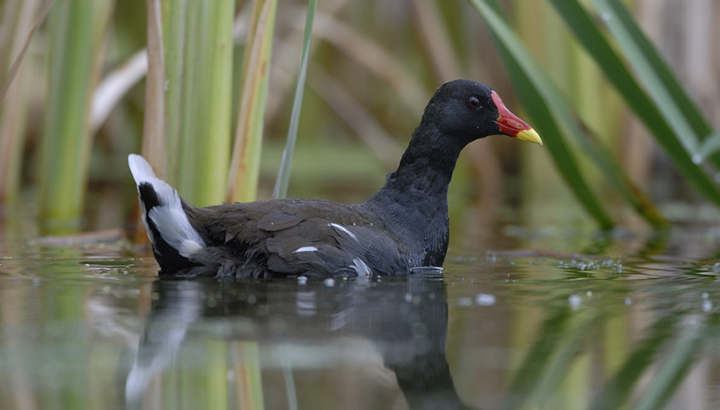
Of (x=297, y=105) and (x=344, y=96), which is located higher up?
(x=344, y=96)

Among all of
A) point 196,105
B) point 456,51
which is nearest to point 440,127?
point 196,105

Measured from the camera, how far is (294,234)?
2.96 meters

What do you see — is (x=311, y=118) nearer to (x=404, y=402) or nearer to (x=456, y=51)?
(x=456, y=51)

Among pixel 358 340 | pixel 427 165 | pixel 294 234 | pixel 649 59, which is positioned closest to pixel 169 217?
pixel 294 234

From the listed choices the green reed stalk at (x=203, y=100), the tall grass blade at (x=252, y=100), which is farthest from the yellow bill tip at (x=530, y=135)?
the green reed stalk at (x=203, y=100)

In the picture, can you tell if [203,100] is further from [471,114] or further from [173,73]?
[471,114]

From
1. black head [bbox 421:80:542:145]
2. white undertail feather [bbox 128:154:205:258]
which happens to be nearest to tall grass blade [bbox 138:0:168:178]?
white undertail feather [bbox 128:154:205:258]

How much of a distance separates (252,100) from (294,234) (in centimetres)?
76

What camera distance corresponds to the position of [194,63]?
11.3 ft

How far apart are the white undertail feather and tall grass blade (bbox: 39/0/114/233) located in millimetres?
1675

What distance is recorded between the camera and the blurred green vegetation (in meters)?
3.46

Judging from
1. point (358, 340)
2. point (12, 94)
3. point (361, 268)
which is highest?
point (12, 94)

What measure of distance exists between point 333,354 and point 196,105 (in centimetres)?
181

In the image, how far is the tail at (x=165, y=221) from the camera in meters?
2.84
